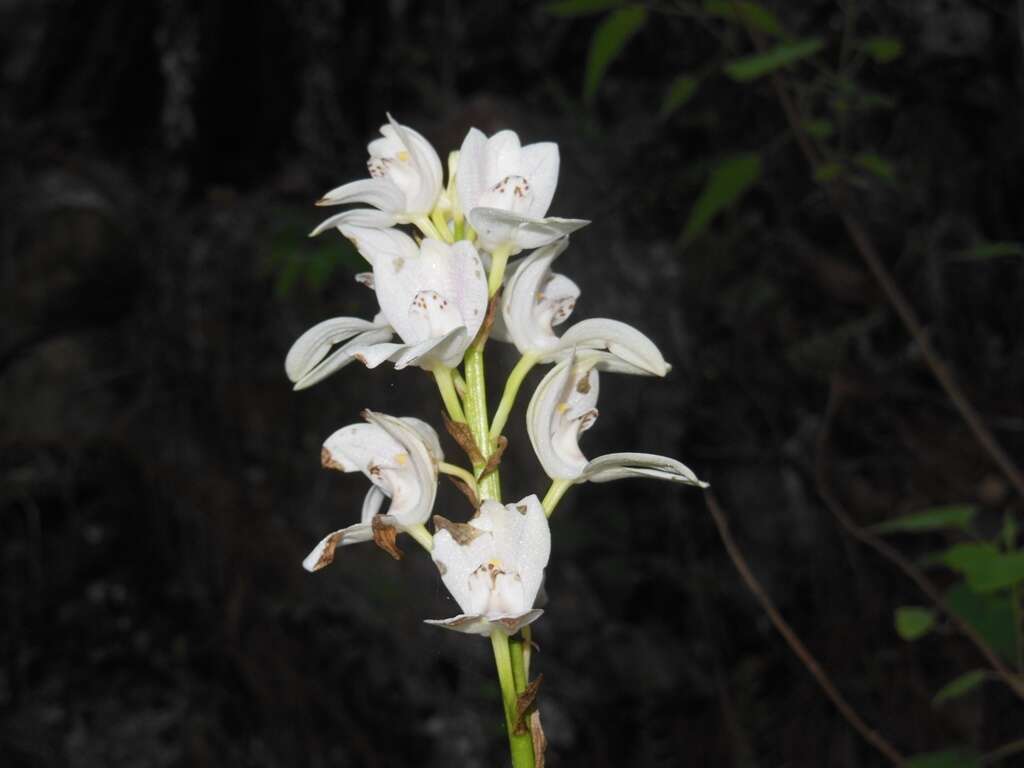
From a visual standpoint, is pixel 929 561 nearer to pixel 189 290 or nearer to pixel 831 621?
pixel 831 621

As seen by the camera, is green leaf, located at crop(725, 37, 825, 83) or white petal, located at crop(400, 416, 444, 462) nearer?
white petal, located at crop(400, 416, 444, 462)

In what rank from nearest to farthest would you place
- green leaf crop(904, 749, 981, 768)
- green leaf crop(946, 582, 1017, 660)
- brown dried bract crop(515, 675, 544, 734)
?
brown dried bract crop(515, 675, 544, 734)
green leaf crop(904, 749, 981, 768)
green leaf crop(946, 582, 1017, 660)

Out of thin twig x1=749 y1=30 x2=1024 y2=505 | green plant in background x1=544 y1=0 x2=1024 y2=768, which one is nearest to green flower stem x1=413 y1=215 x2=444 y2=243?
green plant in background x1=544 y1=0 x2=1024 y2=768

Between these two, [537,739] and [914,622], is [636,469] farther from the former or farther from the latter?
[914,622]

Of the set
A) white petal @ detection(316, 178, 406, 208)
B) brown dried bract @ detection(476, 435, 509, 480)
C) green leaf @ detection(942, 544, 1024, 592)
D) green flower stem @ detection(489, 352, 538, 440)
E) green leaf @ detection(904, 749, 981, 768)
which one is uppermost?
white petal @ detection(316, 178, 406, 208)

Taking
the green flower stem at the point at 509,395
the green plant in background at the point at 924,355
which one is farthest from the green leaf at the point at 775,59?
the green flower stem at the point at 509,395

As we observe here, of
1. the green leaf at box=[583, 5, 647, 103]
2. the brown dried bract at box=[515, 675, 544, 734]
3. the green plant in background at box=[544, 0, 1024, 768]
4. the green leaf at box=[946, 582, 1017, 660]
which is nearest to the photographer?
the brown dried bract at box=[515, 675, 544, 734]

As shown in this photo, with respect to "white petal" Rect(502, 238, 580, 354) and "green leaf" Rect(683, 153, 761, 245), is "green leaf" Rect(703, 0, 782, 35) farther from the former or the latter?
"white petal" Rect(502, 238, 580, 354)
